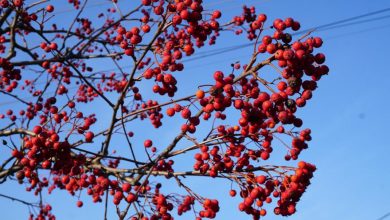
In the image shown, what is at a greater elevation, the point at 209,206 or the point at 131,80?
the point at 131,80

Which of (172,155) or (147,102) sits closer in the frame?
(172,155)

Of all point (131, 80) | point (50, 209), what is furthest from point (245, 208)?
point (50, 209)

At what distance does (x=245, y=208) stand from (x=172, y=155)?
2.81 feet

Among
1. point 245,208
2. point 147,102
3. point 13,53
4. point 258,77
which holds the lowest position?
point 245,208

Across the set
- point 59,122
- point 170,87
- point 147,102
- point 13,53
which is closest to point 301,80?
point 170,87

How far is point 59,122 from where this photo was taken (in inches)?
148

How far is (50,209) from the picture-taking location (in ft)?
29.2

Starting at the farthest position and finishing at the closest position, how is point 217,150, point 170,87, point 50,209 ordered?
point 50,209 < point 217,150 < point 170,87

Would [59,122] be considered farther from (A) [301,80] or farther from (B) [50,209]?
(B) [50,209]

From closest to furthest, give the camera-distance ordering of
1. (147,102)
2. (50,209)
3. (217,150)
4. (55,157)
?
(55,157) < (217,150) < (147,102) < (50,209)

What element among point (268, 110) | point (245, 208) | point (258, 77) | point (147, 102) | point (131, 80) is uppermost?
point (147, 102)

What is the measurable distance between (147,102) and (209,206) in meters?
2.00

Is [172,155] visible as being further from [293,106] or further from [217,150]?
[293,106]

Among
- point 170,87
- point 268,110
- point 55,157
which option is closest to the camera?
point 268,110
